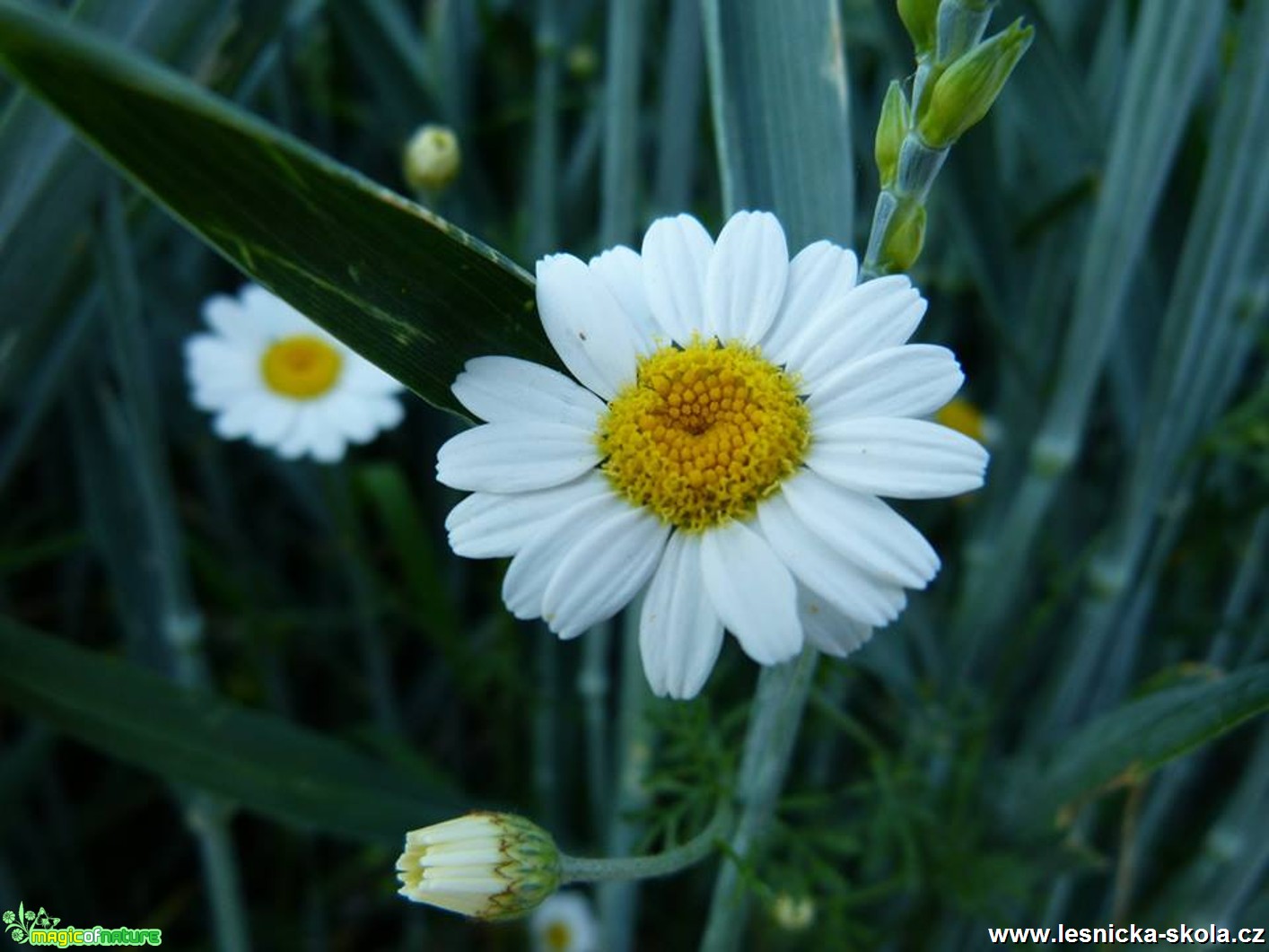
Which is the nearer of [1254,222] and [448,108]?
[1254,222]

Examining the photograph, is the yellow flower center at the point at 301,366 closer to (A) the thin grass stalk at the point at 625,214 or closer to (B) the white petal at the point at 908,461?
(A) the thin grass stalk at the point at 625,214

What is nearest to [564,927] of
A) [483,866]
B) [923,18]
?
[483,866]

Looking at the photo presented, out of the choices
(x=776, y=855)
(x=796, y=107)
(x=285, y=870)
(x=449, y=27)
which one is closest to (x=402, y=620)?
(x=285, y=870)

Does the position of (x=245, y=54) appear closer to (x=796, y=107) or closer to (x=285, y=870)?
(x=796, y=107)

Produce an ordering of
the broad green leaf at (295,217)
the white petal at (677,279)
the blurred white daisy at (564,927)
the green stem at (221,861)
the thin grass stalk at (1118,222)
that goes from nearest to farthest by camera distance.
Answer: the broad green leaf at (295,217)
the white petal at (677,279)
the thin grass stalk at (1118,222)
the green stem at (221,861)
the blurred white daisy at (564,927)

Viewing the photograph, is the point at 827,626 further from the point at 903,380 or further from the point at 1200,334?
the point at 1200,334

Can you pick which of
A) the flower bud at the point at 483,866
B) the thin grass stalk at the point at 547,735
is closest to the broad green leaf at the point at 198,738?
the thin grass stalk at the point at 547,735
